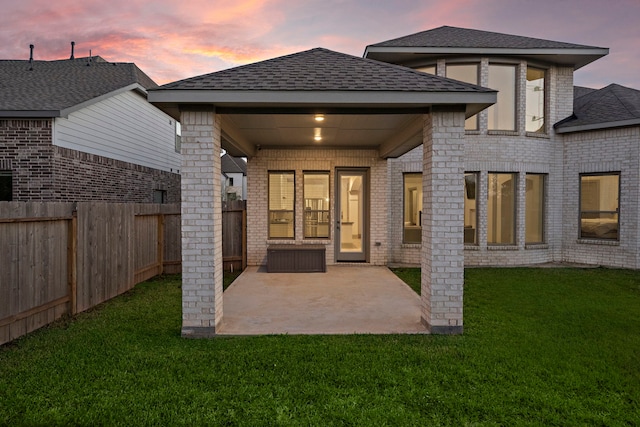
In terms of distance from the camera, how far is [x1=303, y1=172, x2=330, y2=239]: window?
1011cm

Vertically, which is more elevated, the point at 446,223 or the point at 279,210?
the point at 279,210

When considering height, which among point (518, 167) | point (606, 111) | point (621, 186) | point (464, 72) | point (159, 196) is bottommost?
point (159, 196)

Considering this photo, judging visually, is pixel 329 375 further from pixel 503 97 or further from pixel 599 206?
pixel 599 206

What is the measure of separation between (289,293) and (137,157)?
7997 millimetres

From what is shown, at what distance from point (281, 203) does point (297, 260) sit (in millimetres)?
1783

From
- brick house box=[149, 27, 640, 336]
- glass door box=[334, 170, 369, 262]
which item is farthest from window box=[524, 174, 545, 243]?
glass door box=[334, 170, 369, 262]

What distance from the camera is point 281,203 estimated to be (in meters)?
10.2

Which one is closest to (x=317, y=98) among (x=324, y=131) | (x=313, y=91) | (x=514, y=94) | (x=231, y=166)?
(x=313, y=91)

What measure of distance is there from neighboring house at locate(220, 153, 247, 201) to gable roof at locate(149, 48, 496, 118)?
98.0 feet

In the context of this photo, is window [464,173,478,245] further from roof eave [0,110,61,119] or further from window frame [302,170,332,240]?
roof eave [0,110,61,119]

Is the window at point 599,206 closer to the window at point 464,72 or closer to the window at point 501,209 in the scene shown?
the window at point 501,209

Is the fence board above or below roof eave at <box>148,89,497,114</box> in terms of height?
below

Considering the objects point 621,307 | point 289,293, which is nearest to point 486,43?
point 621,307

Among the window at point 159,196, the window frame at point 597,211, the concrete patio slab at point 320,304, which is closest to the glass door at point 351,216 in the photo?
the concrete patio slab at point 320,304
